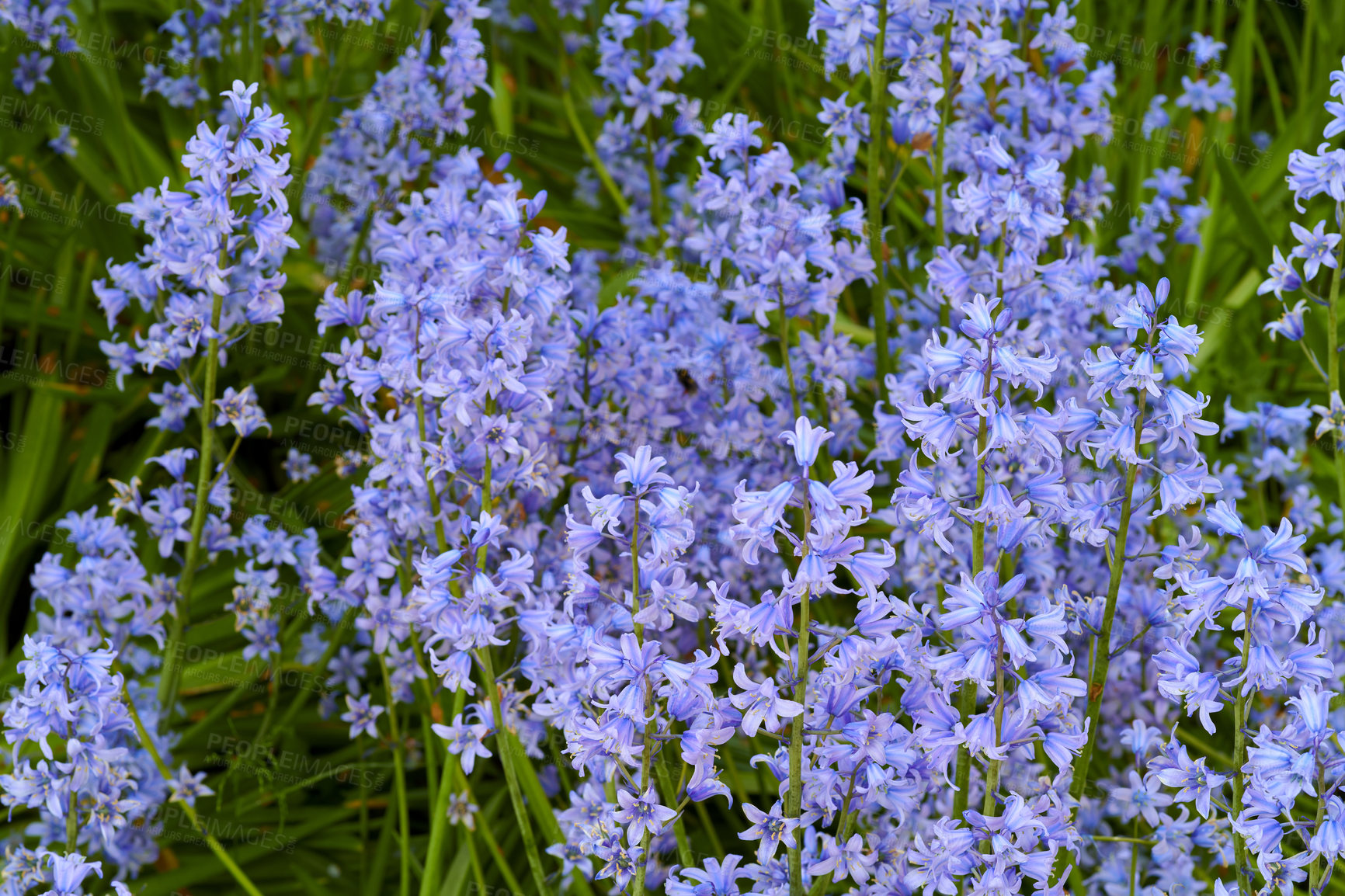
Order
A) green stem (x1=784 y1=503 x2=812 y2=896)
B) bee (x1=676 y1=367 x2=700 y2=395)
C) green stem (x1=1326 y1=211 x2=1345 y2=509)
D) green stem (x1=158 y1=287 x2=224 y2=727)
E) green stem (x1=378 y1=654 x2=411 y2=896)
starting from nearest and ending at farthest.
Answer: green stem (x1=784 y1=503 x2=812 y2=896) → green stem (x1=1326 y1=211 x2=1345 y2=509) → green stem (x1=158 y1=287 x2=224 y2=727) → green stem (x1=378 y1=654 x2=411 y2=896) → bee (x1=676 y1=367 x2=700 y2=395)

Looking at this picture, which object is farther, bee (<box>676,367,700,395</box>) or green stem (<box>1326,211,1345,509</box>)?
bee (<box>676,367,700,395</box>)

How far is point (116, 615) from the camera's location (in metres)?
2.96

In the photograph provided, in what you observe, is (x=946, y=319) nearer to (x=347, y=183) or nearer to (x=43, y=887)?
(x=347, y=183)

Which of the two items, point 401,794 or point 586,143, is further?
point 586,143

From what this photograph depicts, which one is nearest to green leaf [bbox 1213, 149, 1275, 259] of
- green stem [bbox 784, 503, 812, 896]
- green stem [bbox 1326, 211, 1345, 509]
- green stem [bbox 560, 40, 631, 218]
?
green stem [bbox 1326, 211, 1345, 509]

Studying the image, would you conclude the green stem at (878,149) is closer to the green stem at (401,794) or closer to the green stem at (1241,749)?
the green stem at (401,794)

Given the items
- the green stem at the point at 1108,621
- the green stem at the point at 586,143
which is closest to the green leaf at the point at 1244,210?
the green stem at the point at 586,143

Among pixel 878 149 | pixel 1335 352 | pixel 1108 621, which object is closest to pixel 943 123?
pixel 878 149

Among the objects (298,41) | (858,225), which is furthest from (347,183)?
(858,225)

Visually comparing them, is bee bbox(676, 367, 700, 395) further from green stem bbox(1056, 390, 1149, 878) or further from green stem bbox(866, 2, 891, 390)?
green stem bbox(1056, 390, 1149, 878)

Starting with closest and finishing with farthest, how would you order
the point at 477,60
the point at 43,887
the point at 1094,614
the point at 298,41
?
the point at 1094,614
the point at 43,887
the point at 477,60
the point at 298,41

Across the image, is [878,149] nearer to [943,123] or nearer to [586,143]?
[943,123]

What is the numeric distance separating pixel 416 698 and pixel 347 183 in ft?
5.90

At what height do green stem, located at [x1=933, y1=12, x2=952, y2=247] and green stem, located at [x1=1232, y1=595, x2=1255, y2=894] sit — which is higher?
green stem, located at [x1=933, y1=12, x2=952, y2=247]
